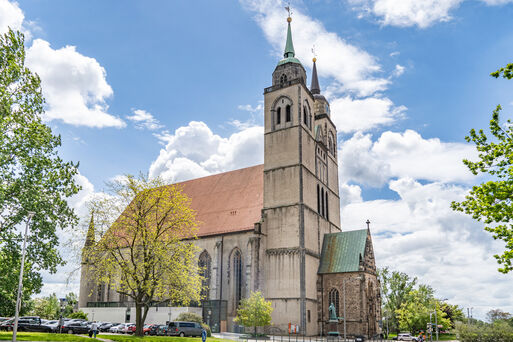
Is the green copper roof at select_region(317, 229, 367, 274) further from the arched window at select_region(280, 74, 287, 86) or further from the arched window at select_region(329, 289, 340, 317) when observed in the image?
the arched window at select_region(280, 74, 287, 86)

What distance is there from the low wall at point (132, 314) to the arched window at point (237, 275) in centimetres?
425

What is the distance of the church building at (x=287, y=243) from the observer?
43625 mm

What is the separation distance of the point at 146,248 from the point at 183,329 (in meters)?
10.5

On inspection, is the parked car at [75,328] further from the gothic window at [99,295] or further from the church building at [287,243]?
the gothic window at [99,295]

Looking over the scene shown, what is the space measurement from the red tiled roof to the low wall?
830 cm

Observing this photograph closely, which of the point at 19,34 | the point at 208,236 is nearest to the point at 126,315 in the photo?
the point at 208,236

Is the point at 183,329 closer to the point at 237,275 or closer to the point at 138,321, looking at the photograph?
the point at 138,321

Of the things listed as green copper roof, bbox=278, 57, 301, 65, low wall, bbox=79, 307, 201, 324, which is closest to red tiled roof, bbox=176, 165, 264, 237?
low wall, bbox=79, 307, 201, 324

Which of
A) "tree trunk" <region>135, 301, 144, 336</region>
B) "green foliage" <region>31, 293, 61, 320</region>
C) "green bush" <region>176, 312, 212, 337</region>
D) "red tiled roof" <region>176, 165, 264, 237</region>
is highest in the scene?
"red tiled roof" <region>176, 165, 264, 237</region>

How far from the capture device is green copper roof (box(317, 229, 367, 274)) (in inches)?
1784

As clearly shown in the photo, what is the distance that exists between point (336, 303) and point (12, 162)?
105 feet

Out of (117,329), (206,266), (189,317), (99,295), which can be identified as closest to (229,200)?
(206,266)

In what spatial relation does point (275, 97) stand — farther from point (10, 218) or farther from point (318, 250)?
point (10, 218)

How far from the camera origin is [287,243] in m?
44.7
